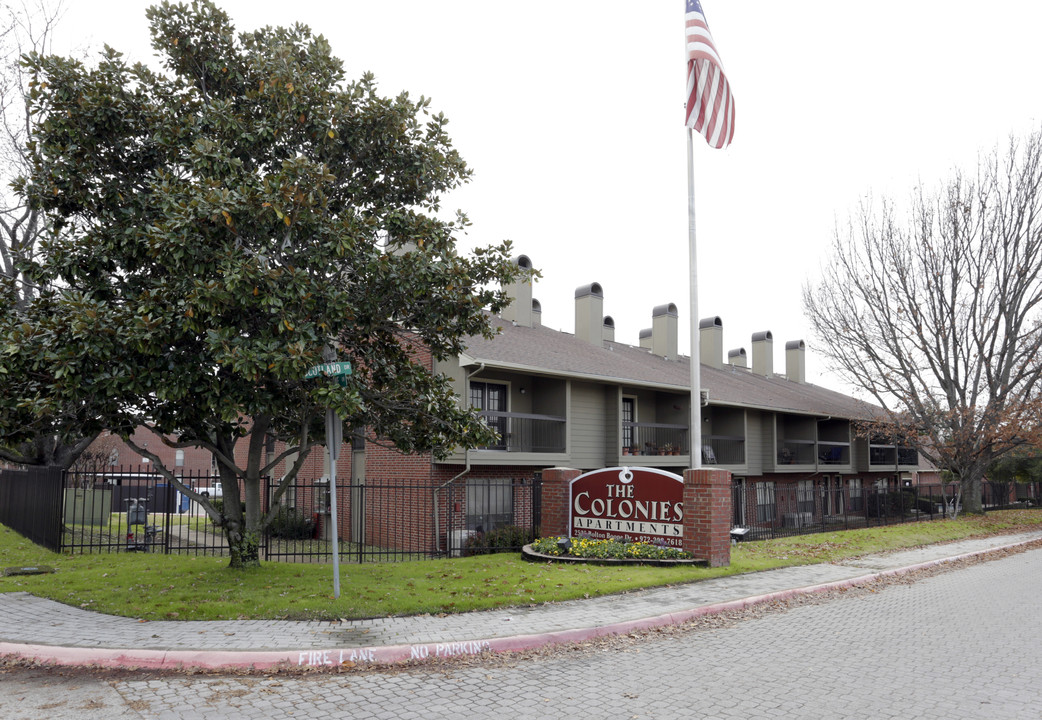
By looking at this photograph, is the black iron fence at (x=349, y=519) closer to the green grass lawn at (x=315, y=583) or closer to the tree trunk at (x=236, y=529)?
the tree trunk at (x=236, y=529)

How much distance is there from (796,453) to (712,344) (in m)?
6.15

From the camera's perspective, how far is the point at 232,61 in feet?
34.1

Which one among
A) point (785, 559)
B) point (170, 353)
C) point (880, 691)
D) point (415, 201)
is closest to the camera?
point (880, 691)

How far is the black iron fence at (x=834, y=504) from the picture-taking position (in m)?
19.9

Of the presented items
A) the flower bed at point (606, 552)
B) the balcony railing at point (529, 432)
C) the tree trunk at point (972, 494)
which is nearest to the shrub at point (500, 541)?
the flower bed at point (606, 552)

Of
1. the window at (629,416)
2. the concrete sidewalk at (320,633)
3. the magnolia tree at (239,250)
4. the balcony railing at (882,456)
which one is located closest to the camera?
the concrete sidewalk at (320,633)

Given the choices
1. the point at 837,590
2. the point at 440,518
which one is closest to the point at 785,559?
the point at 837,590

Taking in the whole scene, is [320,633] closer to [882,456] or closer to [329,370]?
[329,370]

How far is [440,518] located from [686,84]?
11.1 metres

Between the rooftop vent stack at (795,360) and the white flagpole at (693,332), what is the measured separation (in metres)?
28.2

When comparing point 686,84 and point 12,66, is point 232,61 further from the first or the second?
point 12,66

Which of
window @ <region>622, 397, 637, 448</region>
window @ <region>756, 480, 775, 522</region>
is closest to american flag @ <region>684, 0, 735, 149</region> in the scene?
window @ <region>756, 480, 775, 522</region>

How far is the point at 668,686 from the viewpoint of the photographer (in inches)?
247

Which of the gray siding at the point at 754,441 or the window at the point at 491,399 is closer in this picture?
the window at the point at 491,399
